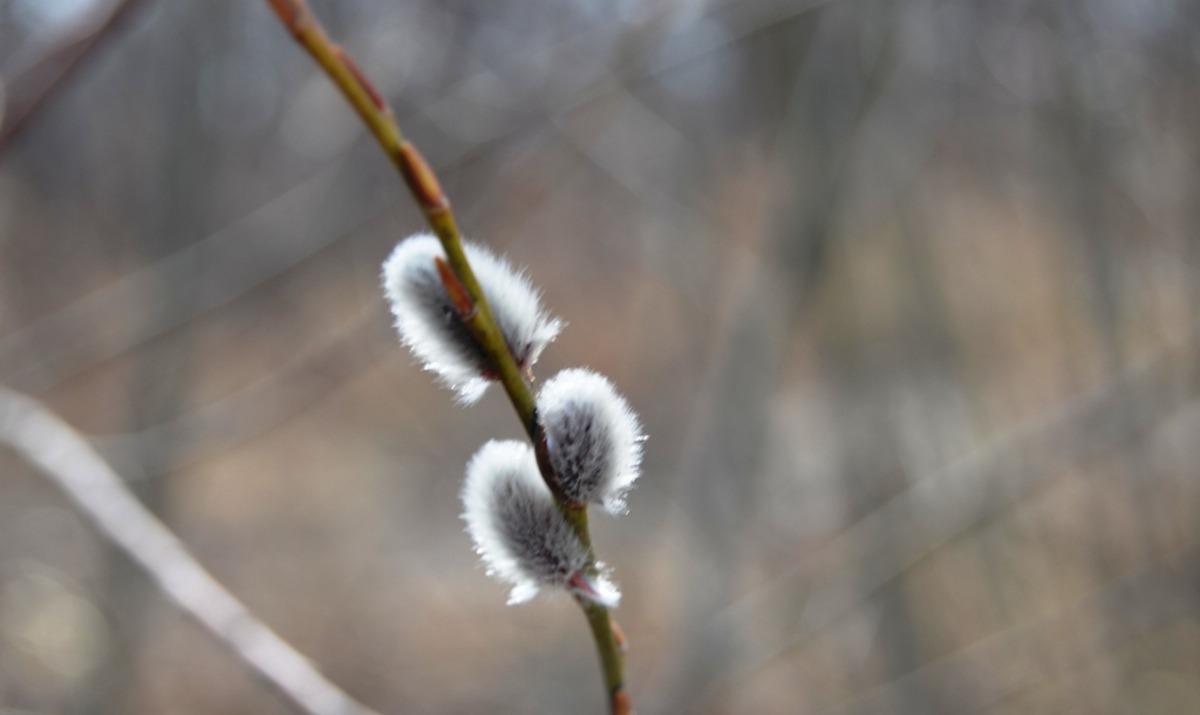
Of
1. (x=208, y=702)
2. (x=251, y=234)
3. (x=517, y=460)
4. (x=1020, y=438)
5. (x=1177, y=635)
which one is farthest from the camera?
(x=208, y=702)

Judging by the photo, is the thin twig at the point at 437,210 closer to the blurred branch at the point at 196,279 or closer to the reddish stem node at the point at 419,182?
the reddish stem node at the point at 419,182

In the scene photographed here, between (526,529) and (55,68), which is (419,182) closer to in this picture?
(526,529)

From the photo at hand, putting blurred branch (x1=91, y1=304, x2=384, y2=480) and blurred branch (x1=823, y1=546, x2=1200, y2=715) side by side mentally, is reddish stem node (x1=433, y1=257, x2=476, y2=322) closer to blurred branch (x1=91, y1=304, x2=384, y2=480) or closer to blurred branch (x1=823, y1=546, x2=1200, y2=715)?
blurred branch (x1=91, y1=304, x2=384, y2=480)

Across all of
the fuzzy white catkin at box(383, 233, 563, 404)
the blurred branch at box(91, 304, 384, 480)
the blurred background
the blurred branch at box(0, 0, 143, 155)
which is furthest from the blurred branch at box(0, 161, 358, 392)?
the fuzzy white catkin at box(383, 233, 563, 404)

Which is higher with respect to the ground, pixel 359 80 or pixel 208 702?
pixel 208 702

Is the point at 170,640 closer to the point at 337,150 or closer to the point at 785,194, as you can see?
the point at 337,150

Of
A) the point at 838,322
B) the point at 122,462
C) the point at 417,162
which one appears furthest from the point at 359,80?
the point at 838,322
